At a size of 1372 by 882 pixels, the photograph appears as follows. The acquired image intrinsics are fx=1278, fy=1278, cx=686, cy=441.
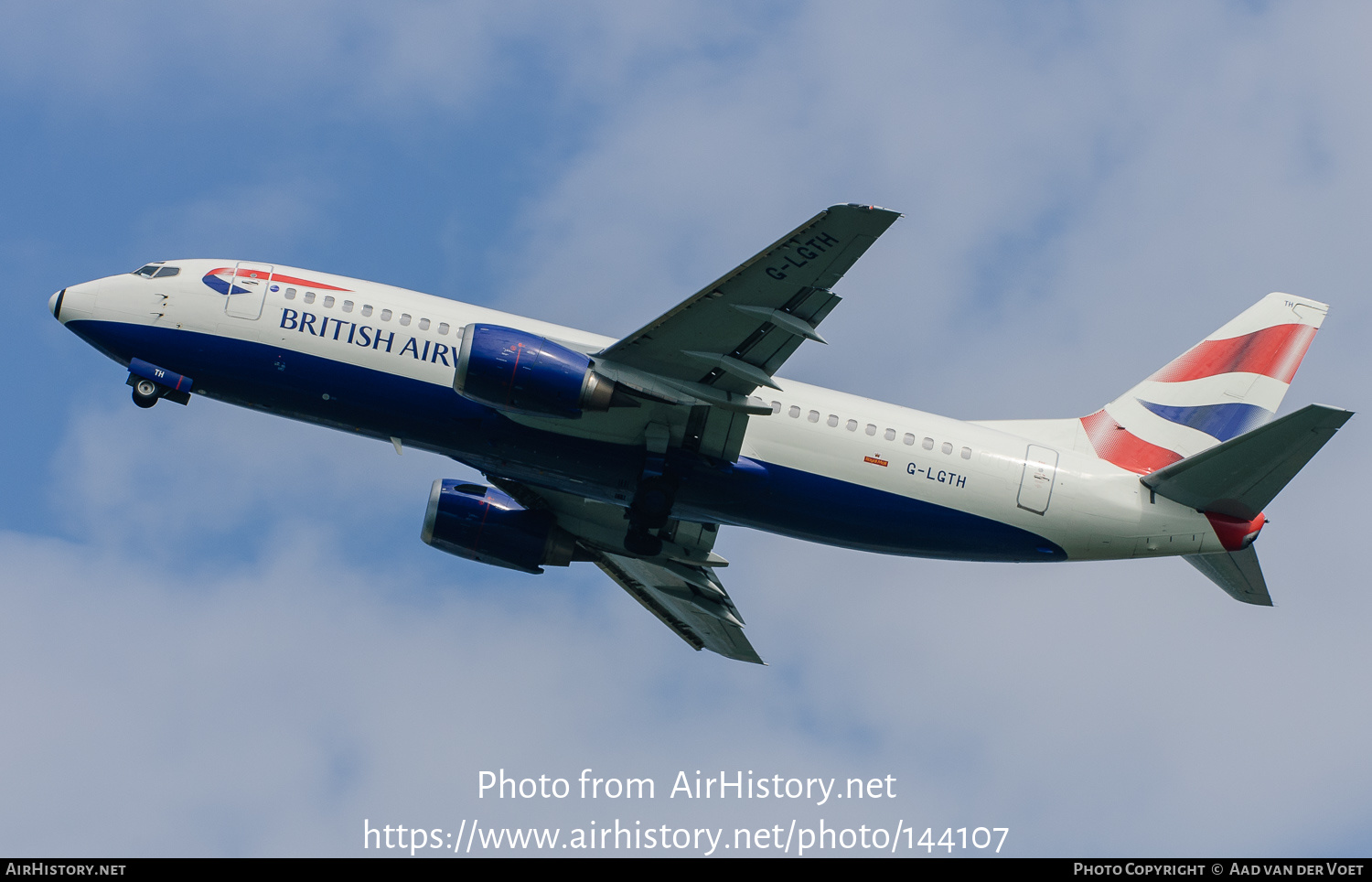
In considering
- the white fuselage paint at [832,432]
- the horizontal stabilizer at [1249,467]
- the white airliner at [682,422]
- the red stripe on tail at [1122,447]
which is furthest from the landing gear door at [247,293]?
the horizontal stabilizer at [1249,467]

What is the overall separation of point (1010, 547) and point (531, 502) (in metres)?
14.3

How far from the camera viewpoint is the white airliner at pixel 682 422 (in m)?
31.6

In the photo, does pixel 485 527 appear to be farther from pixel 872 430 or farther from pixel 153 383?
pixel 872 430

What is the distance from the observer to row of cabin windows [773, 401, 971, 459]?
3406cm

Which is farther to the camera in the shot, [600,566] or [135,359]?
[600,566]

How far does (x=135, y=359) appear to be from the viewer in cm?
3375

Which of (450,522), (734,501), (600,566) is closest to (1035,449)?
(734,501)

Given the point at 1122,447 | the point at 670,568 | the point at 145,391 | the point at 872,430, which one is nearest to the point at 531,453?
the point at 670,568

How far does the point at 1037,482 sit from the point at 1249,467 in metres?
5.31

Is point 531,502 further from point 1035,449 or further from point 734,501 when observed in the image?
point 1035,449

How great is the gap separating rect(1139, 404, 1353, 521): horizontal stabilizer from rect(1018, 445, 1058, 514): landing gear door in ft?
8.38

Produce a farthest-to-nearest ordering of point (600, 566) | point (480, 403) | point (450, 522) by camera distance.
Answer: point (600, 566) → point (450, 522) → point (480, 403)

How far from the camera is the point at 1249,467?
108 feet

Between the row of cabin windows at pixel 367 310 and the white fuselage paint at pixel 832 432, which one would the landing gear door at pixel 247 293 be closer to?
the white fuselage paint at pixel 832 432
